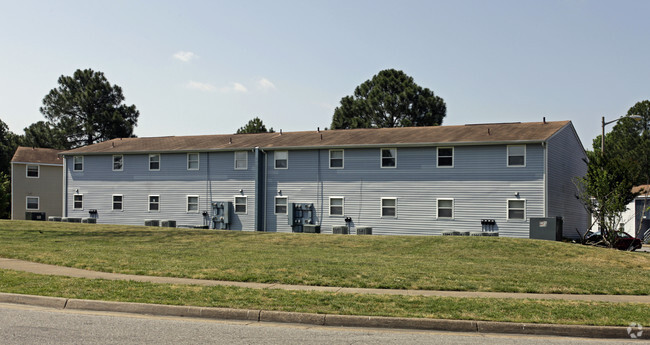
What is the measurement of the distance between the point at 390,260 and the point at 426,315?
8725mm

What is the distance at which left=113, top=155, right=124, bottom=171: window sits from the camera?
40.7 m

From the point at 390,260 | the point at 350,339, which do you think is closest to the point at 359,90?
the point at 390,260

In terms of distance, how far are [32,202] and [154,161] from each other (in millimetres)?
18304

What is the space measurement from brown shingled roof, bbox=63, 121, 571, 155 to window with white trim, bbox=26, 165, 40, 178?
479 inches

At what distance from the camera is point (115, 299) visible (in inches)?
443

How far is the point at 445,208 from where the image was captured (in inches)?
1283

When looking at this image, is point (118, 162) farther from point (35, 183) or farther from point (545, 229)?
point (545, 229)

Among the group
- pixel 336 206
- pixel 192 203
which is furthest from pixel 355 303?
pixel 192 203

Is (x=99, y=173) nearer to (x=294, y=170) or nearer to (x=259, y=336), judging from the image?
(x=294, y=170)

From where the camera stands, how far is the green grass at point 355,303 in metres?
10.0

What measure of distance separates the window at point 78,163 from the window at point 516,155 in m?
28.5

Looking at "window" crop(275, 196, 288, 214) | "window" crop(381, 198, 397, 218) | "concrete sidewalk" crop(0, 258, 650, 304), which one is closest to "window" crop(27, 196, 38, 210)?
"window" crop(275, 196, 288, 214)

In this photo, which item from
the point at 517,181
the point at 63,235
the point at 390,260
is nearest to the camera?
the point at 390,260

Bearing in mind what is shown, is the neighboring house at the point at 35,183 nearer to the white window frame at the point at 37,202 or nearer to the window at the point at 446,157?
the white window frame at the point at 37,202
